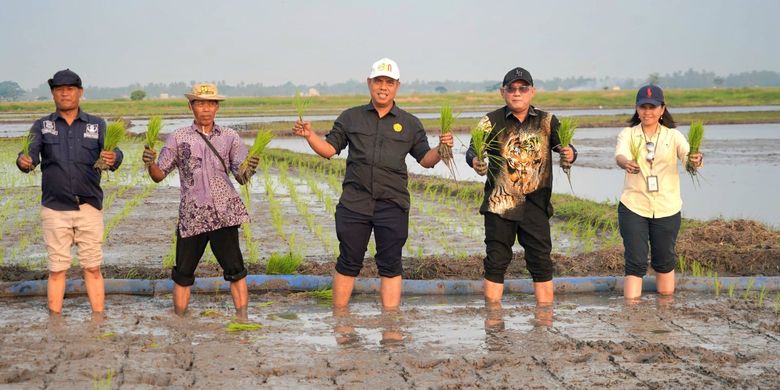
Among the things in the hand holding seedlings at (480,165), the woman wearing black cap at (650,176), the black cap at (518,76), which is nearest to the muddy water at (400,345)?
the woman wearing black cap at (650,176)

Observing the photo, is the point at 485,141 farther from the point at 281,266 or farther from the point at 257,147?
the point at 281,266

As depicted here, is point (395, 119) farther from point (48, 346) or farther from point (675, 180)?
point (48, 346)

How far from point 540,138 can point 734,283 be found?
1973 millimetres

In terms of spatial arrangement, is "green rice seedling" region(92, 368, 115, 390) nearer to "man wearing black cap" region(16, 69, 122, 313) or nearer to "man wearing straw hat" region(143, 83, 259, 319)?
"man wearing straw hat" region(143, 83, 259, 319)

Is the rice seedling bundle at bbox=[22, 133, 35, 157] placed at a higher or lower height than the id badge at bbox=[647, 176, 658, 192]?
higher

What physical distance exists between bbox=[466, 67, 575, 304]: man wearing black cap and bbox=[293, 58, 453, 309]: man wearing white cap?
0.41m

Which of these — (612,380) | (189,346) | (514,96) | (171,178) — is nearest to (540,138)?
(514,96)

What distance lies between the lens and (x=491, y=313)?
6.32 metres

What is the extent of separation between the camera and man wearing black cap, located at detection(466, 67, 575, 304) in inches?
244

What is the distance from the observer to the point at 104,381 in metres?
4.68

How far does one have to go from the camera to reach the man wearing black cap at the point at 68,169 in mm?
6016

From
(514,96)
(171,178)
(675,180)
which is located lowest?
(171,178)

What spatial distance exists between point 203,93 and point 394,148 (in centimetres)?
117

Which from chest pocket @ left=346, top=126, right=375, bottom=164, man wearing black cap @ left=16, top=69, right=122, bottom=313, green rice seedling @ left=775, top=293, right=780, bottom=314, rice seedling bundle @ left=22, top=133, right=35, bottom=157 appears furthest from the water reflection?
rice seedling bundle @ left=22, top=133, right=35, bottom=157
